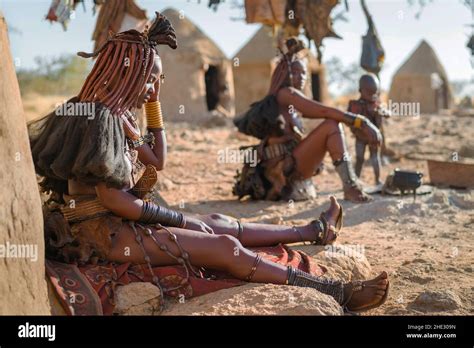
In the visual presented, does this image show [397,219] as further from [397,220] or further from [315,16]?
[315,16]

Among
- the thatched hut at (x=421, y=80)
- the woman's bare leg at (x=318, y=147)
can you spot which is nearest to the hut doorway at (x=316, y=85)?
the thatched hut at (x=421, y=80)

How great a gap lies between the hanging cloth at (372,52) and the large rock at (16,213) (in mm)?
7628

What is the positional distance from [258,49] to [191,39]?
2.21 meters

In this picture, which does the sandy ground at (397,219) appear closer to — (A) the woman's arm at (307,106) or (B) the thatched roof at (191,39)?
(A) the woman's arm at (307,106)

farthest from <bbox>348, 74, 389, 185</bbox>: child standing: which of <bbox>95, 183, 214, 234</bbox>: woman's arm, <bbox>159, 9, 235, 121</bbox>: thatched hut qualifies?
<bbox>159, 9, 235, 121</bbox>: thatched hut

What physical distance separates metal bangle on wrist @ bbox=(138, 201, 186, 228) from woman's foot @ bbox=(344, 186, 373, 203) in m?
3.12

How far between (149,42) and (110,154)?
67cm

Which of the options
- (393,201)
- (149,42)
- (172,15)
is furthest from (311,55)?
(149,42)

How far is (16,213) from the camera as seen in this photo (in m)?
2.74

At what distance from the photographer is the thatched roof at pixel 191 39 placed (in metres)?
17.7
